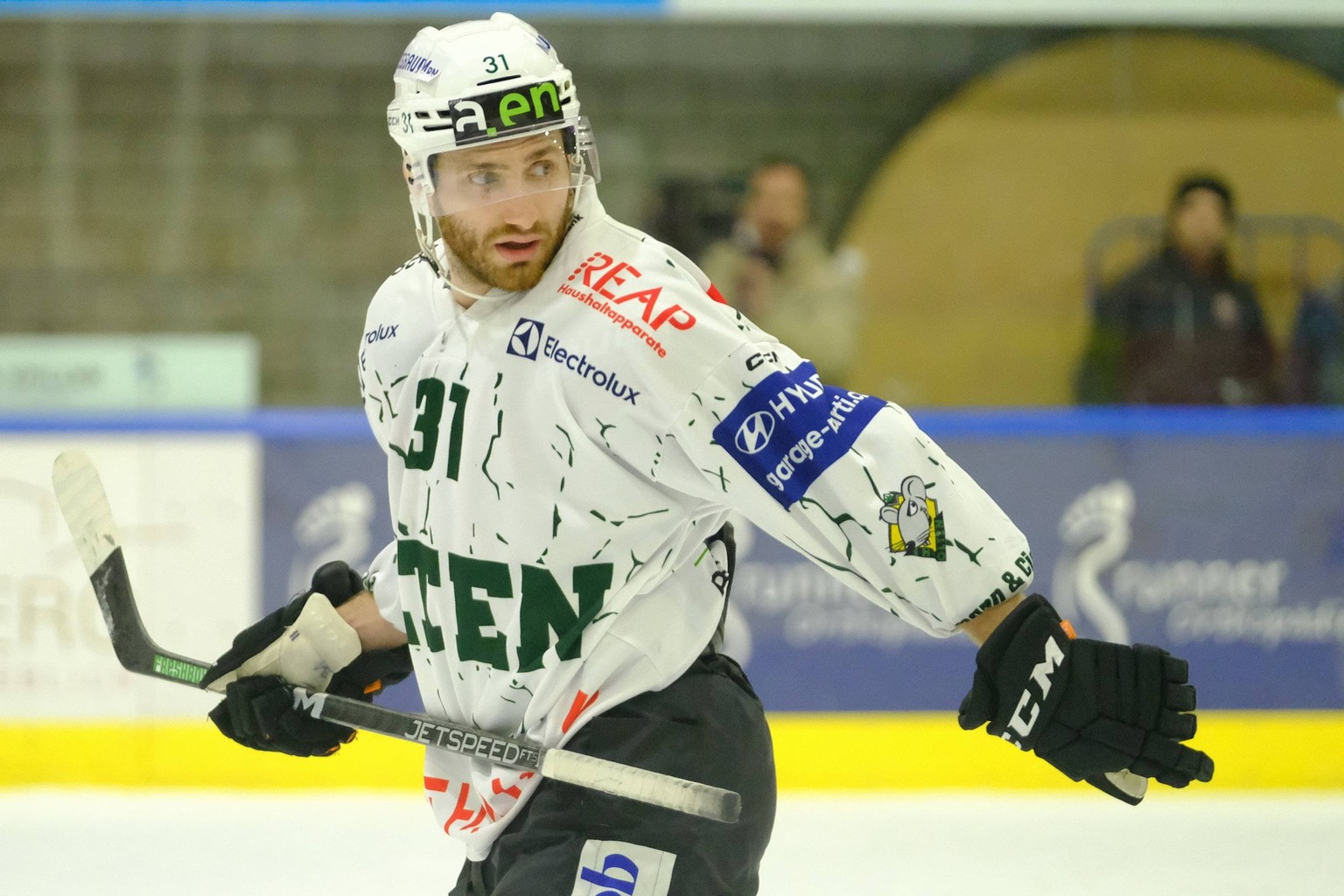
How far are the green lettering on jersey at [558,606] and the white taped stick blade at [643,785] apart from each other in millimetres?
116

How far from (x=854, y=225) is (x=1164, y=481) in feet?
4.44

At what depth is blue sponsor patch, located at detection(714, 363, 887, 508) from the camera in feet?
4.95

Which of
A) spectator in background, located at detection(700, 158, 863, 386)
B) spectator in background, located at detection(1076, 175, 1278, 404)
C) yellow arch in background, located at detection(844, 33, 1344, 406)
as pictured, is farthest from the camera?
yellow arch in background, located at detection(844, 33, 1344, 406)

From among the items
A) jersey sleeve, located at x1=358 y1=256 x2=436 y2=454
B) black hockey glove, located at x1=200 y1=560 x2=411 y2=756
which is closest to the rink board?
black hockey glove, located at x1=200 y1=560 x2=411 y2=756

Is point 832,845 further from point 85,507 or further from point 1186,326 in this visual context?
point 85,507

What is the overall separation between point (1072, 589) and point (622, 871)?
2726 mm

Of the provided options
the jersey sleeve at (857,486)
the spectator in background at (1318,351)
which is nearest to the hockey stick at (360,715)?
the jersey sleeve at (857,486)

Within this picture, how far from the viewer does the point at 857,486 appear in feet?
4.92

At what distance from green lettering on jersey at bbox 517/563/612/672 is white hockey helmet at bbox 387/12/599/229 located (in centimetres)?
39

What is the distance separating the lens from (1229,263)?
15.3ft

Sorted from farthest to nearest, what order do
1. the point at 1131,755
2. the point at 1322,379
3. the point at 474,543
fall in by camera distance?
the point at 1322,379
the point at 474,543
the point at 1131,755

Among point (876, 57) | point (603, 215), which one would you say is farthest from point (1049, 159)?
point (603, 215)

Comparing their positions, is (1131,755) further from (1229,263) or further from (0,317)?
(0,317)

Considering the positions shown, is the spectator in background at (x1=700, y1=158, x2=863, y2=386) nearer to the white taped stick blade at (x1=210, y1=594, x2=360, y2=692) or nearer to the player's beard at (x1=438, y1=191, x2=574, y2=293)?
the white taped stick blade at (x1=210, y1=594, x2=360, y2=692)
